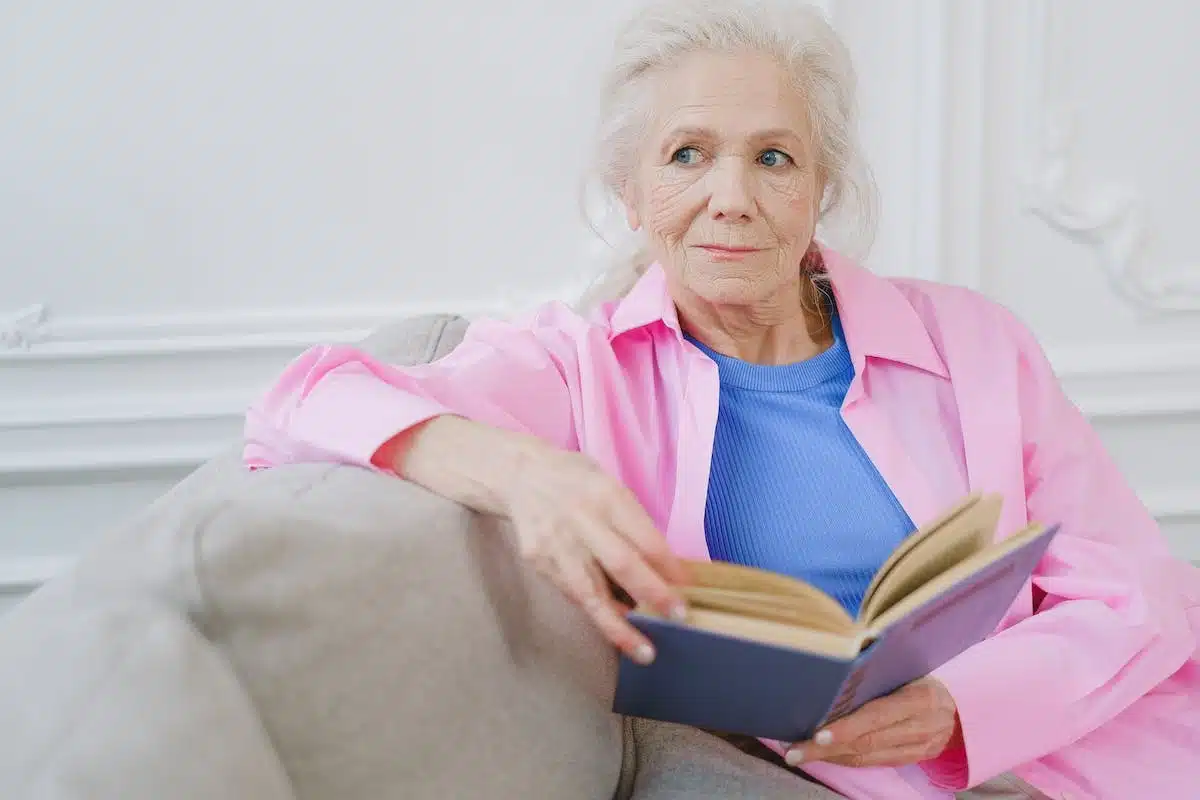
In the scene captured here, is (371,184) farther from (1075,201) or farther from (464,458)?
(1075,201)

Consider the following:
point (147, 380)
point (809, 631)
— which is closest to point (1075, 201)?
point (809, 631)

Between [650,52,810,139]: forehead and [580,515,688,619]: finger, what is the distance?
667 millimetres

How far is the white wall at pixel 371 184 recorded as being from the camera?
1998 millimetres

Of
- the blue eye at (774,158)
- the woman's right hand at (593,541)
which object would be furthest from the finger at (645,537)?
the blue eye at (774,158)

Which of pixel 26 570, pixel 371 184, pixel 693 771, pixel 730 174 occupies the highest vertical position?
pixel 730 174

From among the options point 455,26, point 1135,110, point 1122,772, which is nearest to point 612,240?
point 455,26

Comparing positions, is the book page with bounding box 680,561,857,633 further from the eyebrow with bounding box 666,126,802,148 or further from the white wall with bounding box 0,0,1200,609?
the white wall with bounding box 0,0,1200,609

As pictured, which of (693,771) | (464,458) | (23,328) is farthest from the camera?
(23,328)

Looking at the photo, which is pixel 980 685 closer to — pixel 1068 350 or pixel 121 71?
pixel 1068 350

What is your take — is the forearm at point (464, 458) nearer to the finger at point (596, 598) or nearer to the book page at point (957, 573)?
the finger at point (596, 598)

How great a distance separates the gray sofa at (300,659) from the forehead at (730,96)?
24.8 inches

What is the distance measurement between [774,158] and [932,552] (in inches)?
26.4

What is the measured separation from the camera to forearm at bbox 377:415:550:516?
98 centimetres

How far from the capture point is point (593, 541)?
0.90 metres
